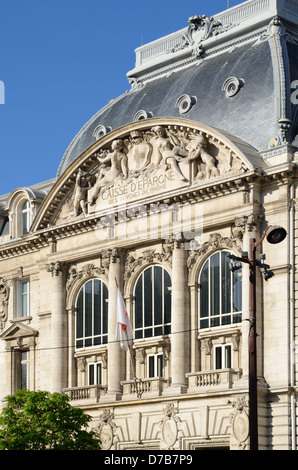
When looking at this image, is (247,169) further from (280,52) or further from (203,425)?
(203,425)

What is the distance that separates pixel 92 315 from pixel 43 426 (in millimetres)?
9859

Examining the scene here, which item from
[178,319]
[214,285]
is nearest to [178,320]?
[178,319]

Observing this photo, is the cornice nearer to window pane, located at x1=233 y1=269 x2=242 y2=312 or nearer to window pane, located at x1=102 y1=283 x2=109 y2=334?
window pane, located at x1=102 y1=283 x2=109 y2=334

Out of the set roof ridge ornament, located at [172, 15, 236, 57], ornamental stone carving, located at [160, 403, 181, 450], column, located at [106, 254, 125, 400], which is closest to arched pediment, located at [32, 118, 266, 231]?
column, located at [106, 254, 125, 400]

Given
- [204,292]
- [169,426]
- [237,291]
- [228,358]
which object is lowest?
[169,426]

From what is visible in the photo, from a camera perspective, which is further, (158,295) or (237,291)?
(158,295)

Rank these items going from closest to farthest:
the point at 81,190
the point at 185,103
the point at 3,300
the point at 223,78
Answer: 1. the point at 223,78
2. the point at 185,103
3. the point at 81,190
4. the point at 3,300

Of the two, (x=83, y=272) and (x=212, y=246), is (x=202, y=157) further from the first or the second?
(x=83, y=272)

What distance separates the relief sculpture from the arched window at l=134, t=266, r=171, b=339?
373 centimetres

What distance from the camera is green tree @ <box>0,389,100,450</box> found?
41656 mm

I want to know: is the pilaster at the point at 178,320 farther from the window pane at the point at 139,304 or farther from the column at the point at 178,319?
the window pane at the point at 139,304

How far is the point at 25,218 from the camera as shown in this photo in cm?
5778

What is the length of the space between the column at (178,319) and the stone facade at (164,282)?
0.20ft

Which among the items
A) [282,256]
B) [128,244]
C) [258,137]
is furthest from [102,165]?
[282,256]
